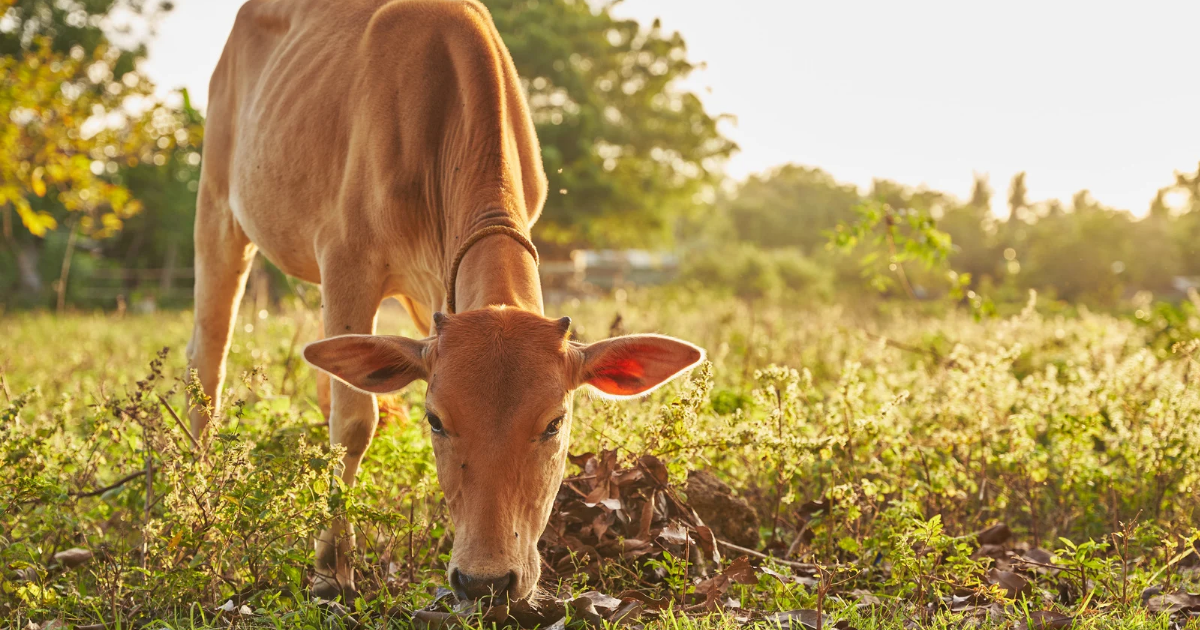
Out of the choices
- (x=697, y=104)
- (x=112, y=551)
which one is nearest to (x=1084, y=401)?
(x=112, y=551)

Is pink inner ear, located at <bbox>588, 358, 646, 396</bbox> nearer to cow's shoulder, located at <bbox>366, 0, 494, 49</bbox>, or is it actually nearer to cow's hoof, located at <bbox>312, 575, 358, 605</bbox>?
cow's hoof, located at <bbox>312, 575, 358, 605</bbox>

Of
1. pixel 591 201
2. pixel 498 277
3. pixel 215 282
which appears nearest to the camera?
pixel 498 277

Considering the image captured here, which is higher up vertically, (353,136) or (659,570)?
(353,136)

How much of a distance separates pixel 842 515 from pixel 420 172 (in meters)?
2.34

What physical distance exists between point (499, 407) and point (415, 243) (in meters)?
1.62

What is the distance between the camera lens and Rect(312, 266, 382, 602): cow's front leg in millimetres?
3549

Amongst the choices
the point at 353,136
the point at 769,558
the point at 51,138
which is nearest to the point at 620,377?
the point at 769,558

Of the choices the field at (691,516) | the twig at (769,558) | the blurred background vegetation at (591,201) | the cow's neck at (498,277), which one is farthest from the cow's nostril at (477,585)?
the blurred background vegetation at (591,201)

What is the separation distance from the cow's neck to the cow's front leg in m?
0.66

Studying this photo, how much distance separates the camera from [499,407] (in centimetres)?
274

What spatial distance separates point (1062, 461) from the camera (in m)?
4.11

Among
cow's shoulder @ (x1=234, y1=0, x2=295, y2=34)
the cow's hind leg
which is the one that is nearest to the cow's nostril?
the cow's hind leg

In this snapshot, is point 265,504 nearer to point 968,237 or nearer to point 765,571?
point 765,571

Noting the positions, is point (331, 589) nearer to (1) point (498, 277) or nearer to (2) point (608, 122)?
(1) point (498, 277)
